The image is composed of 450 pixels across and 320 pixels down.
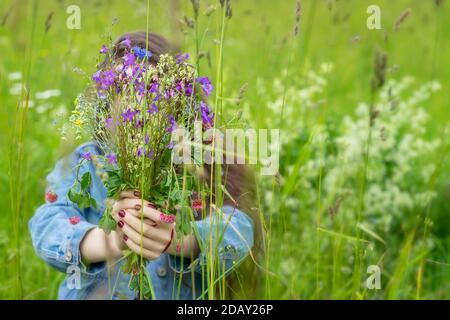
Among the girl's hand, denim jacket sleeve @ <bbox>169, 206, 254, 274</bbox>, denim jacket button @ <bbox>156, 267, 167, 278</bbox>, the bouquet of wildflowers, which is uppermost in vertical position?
the bouquet of wildflowers

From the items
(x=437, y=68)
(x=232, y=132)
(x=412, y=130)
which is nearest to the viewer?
(x=232, y=132)

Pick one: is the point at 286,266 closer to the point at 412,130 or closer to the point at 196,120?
the point at 412,130

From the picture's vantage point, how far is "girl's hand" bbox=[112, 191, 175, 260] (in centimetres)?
140

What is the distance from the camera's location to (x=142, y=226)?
138 cm

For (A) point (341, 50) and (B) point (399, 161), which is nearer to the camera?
(B) point (399, 161)

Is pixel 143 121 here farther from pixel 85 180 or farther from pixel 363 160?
pixel 363 160

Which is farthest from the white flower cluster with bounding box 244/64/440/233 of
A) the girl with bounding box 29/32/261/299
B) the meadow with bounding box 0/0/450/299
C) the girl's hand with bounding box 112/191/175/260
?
the girl's hand with bounding box 112/191/175/260

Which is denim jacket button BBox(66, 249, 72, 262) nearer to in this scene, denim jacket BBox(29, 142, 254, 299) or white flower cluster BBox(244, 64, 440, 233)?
denim jacket BBox(29, 142, 254, 299)

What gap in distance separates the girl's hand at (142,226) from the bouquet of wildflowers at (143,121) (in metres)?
0.02

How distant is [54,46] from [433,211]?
264cm

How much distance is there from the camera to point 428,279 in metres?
2.71

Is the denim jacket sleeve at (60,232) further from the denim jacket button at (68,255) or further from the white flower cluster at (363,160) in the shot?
the white flower cluster at (363,160)

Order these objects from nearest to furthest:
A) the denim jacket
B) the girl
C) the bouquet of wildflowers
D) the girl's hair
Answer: the bouquet of wildflowers → the girl → the denim jacket → the girl's hair
